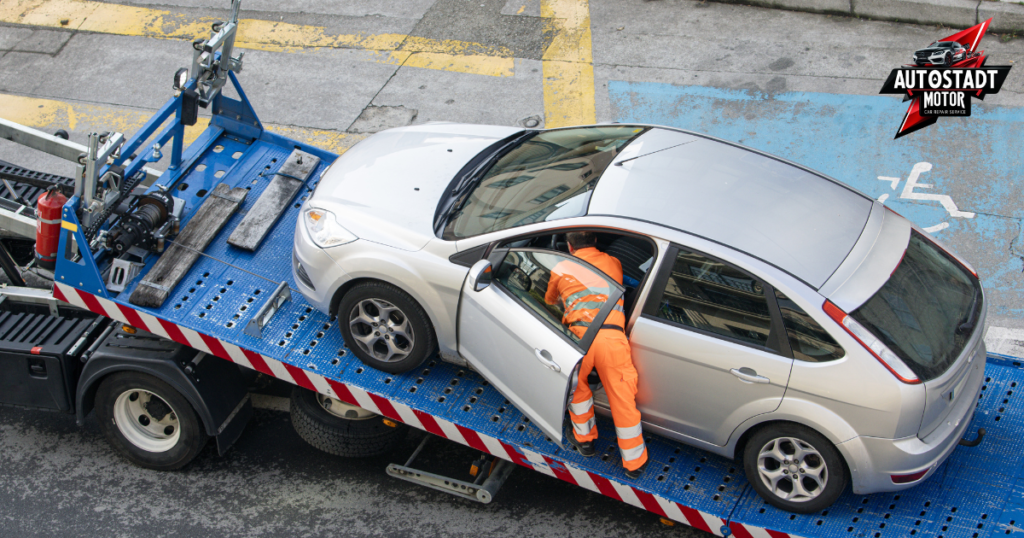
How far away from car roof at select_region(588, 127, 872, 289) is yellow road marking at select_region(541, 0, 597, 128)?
3.66 metres

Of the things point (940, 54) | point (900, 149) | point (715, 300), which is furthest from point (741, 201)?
point (940, 54)

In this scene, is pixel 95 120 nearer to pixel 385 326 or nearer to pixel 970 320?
pixel 385 326

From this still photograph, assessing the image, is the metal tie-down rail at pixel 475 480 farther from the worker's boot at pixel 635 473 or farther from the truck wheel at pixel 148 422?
the truck wheel at pixel 148 422

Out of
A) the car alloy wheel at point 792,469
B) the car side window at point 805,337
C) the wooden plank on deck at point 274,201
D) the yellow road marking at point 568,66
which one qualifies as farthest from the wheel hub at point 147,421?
the yellow road marking at point 568,66

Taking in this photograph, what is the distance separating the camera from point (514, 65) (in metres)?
9.58

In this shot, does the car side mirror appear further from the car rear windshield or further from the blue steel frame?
the blue steel frame

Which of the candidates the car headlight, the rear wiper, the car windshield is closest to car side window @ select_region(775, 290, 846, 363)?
the rear wiper

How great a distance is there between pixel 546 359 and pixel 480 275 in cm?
59

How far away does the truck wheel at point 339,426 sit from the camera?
5465 mm

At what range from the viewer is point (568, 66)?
951 cm

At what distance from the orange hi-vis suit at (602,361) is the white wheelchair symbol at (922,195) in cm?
405

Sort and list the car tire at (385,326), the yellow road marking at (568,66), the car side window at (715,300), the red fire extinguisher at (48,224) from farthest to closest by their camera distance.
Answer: the yellow road marking at (568,66)
the red fire extinguisher at (48,224)
the car tire at (385,326)
the car side window at (715,300)

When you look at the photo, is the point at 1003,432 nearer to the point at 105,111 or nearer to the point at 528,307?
the point at 528,307

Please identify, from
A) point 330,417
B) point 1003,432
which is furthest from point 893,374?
point 330,417
